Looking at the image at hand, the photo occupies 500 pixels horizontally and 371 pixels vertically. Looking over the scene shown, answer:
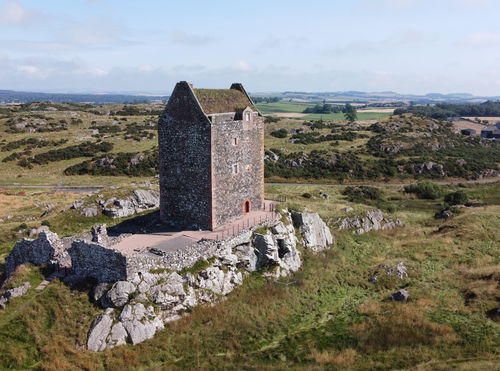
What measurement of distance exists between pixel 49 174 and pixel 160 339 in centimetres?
6472

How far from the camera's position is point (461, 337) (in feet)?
85.0

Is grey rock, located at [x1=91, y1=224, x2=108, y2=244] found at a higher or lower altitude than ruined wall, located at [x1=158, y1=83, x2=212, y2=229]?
lower

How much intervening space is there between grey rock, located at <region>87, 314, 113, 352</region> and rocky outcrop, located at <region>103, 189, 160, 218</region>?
857 inches

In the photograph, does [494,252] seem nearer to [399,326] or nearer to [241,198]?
[399,326]

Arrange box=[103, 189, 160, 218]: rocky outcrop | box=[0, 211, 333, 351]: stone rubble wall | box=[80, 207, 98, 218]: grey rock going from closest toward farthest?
box=[0, 211, 333, 351]: stone rubble wall, box=[80, 207, 98, 218]: grey rock, box=[103, 189, 160, 218]: rocky outcrop

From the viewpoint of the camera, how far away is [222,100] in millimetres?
36719

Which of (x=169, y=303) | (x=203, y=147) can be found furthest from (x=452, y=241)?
(x=169, y=303)

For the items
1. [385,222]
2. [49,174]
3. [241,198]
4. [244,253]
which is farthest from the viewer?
[49,174]

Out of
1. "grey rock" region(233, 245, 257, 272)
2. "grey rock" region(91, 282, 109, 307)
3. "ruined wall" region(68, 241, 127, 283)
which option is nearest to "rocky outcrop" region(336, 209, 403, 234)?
"grey rock" region(233, 245, 257, 272)

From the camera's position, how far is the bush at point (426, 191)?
67125 mm

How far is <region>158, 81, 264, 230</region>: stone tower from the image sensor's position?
33.7 m

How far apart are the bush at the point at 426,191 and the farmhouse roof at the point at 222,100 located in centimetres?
3920

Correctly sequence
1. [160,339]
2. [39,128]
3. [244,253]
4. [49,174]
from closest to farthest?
[160,339] → [244,253] → [49,174] → [39,128]

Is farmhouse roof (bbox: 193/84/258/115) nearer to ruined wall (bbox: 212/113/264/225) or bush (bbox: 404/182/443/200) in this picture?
ruined wall (bbox: 212/113/264/225)
